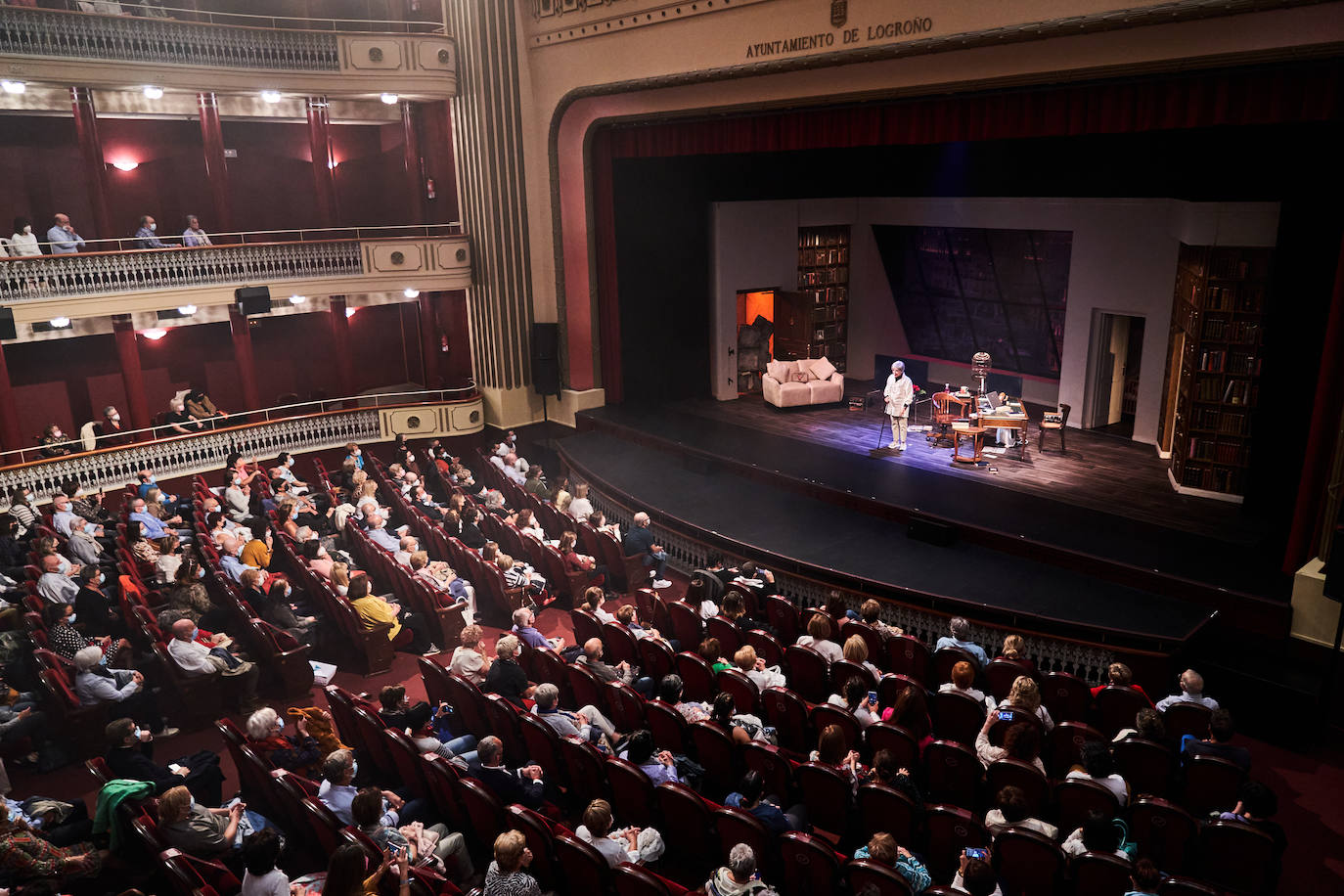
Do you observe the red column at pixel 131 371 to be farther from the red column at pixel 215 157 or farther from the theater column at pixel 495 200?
the theater column at pixel 495 200

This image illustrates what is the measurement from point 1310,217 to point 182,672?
9.49 meters

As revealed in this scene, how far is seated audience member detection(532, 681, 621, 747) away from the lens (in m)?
5.47

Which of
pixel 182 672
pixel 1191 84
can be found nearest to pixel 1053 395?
pixel 1191 84

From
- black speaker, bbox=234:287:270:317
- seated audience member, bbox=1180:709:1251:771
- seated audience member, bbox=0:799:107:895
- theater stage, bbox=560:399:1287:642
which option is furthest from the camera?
black speaker, bbox=234:287:270:317

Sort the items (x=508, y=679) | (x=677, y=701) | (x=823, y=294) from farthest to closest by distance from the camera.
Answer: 1. (x=823, y=294)
2. (x=508, y=679)
3. (x=677, y=701)

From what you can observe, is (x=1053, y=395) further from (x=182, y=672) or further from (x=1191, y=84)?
(x=182, y=672)

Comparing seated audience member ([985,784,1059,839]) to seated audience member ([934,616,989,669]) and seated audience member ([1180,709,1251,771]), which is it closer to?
seated audience member ([1180,709,1251,771])

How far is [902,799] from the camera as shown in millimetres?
4543

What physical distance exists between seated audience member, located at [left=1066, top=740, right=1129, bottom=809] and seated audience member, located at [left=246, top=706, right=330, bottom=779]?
4159 mm

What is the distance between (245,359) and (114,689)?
9.01 m

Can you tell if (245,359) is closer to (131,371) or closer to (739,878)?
(131,371)

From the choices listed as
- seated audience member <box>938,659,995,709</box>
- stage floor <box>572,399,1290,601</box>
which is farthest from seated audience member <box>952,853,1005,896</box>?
stage floor <box>572,399,1290,601</box>

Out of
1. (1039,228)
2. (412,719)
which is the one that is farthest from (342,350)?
(412,719)

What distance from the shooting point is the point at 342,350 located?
1534 cm
